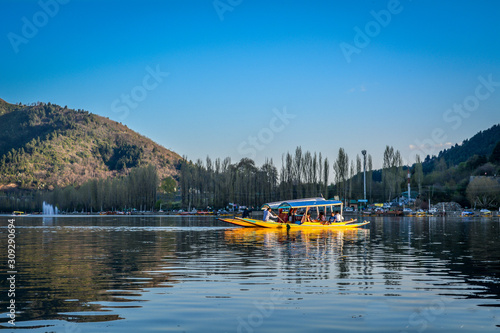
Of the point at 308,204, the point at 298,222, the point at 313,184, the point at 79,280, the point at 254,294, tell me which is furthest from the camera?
the point at 313,184

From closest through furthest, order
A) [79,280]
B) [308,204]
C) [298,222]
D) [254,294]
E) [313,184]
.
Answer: [254,294]
[79,280]
[308,204]
[298,222]
[313,184]

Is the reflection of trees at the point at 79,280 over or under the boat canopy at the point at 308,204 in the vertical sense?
under

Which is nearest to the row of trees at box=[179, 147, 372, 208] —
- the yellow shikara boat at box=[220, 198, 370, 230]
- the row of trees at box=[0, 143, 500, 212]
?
the row of trees at box=[0, 143, 500, 212]

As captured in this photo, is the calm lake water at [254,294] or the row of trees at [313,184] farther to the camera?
the row of trees at [313,184]

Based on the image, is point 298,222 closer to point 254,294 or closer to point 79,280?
point 79,280

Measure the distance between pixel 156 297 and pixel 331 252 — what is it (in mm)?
14445

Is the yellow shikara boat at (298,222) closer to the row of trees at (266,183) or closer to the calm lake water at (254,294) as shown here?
the calm lake water at (254,294)

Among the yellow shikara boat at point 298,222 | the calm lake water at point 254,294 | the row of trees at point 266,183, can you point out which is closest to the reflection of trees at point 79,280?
the calm lake water at point 254,294

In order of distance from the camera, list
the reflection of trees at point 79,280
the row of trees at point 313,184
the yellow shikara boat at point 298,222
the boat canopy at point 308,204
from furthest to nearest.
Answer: the row of trees at point 313,184 → the yellow shikara boat at point 298,222 → the boat canopy at point 308,204 → the reflection of trees at point 79,280

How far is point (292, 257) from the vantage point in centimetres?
2292

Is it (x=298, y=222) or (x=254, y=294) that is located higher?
(x=254, y=294)

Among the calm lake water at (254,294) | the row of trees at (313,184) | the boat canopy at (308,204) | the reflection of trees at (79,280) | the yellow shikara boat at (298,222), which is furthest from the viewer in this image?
the row of trees at (313,184)

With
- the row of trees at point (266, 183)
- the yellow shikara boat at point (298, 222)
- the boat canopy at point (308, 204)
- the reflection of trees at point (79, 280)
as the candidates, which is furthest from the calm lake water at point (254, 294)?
the row of trees at point (266, 183)

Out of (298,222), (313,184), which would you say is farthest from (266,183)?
(298,222)
